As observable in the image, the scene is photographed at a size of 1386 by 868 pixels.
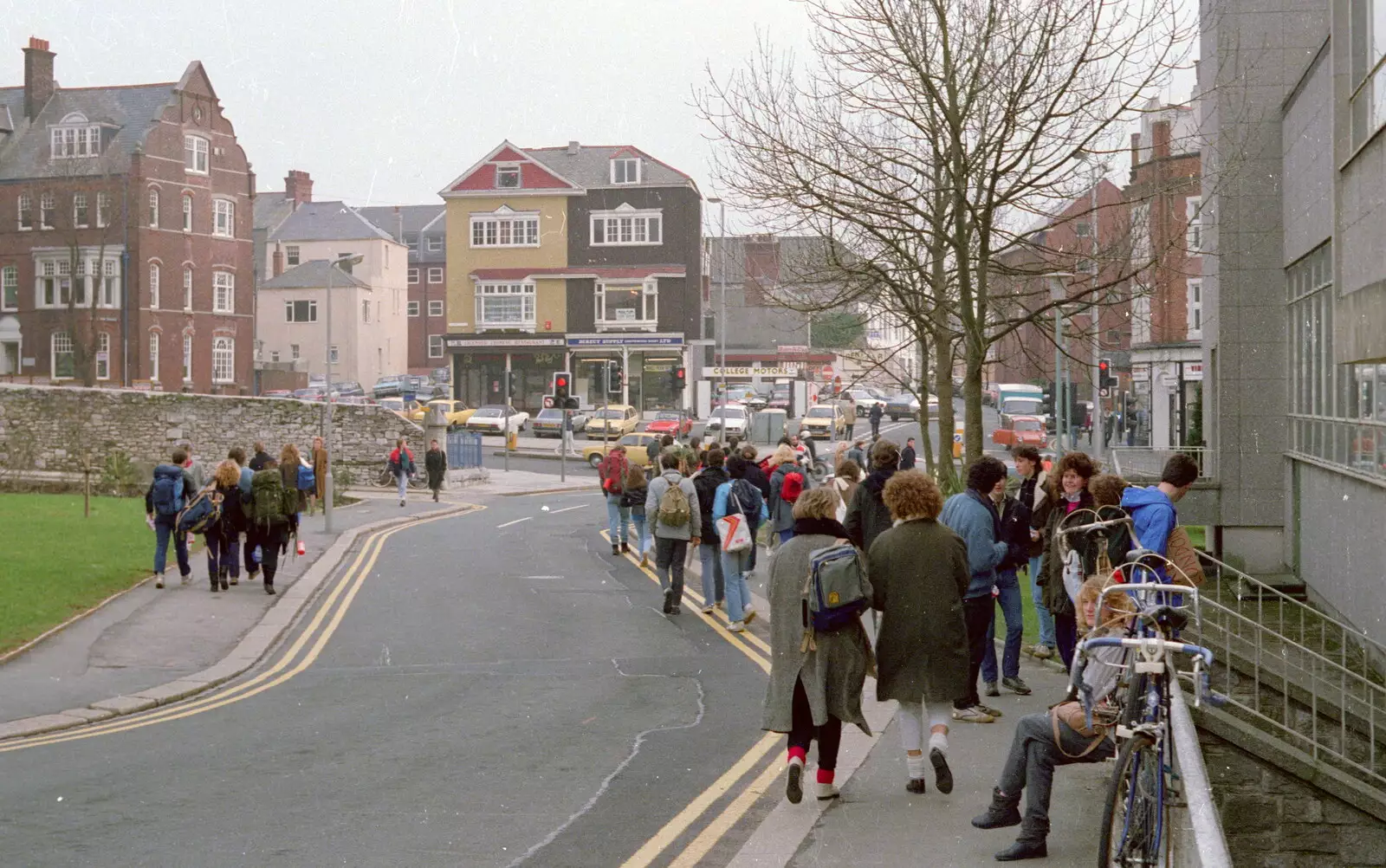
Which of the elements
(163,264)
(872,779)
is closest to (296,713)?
(872,779)

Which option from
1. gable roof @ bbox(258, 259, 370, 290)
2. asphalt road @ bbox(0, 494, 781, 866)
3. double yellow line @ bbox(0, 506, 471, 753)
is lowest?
double yellow line @ bbox(0, 506, 471, 753)

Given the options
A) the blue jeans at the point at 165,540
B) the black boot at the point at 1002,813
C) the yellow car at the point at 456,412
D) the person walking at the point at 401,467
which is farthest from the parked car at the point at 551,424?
the black boot at the point at 1002,813

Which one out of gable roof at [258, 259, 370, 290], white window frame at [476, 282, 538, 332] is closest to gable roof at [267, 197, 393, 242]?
gable roof at [258, 259, 370, 290]

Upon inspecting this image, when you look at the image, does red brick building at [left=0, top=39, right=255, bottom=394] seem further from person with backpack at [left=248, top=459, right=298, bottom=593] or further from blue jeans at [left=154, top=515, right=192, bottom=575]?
person with backpack at [left=248, top=459, right=298, bottom=593]

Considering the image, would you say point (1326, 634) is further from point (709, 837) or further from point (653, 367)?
point (653, 367)

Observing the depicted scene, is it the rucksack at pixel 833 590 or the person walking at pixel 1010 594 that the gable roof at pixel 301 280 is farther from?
the rucksack at pixel 833 590

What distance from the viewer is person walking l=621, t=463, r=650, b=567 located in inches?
867

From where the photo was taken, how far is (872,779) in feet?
28.9

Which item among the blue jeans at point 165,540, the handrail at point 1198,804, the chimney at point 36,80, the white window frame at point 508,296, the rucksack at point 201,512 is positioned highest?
the chimney at point 36,80

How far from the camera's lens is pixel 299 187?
104 metres

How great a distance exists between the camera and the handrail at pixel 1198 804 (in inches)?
138

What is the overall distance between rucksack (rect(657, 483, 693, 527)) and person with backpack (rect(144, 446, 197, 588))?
249 inches

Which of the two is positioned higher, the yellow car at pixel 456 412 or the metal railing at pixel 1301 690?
the yellow car at pixel 456 412

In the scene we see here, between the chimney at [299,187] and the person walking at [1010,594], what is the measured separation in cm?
9733
